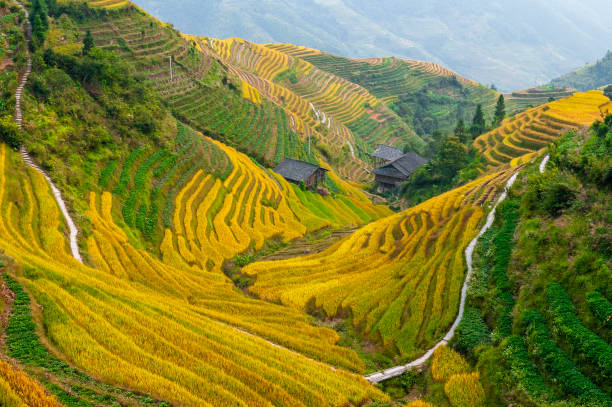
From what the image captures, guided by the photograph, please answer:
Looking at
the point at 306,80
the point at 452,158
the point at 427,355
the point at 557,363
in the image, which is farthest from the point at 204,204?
the point at 306,80

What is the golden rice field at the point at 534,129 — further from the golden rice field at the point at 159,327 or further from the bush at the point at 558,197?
the golden rice field at the point at 159,327

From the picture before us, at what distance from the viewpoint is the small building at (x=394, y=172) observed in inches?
2606

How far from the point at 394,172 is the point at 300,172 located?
19.8m

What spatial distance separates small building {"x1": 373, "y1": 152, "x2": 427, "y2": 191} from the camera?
66188 mm

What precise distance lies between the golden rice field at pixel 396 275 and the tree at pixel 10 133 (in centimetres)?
1648

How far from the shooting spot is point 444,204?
1318 inches

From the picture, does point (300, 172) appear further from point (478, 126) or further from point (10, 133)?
point (10, 133)

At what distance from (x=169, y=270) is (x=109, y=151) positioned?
12.4m

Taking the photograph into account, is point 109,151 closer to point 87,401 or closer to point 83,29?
point 87,401

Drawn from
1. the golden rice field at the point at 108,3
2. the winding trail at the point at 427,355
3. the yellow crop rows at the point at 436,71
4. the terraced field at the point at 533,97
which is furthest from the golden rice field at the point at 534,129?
the yellow crop rows at the point at 436,71

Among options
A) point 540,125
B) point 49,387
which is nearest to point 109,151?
point 49,387

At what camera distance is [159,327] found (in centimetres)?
1595

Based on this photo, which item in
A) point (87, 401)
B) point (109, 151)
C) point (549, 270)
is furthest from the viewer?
point (109, 151)

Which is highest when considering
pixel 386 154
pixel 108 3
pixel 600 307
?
pixel 108 3
